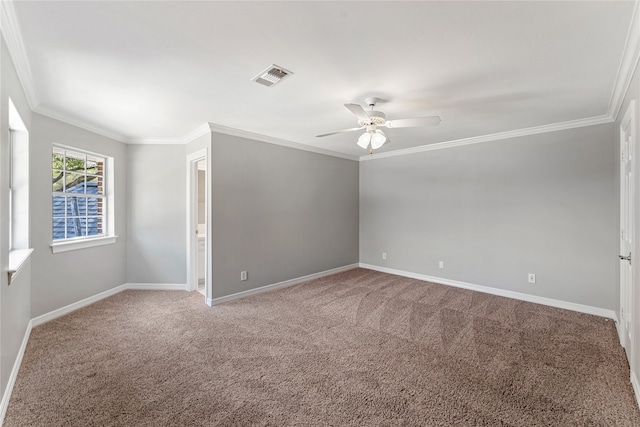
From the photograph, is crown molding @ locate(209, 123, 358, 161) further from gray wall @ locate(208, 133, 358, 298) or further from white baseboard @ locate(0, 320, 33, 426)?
white baseboard @ locate(0, 320, 33, 426)

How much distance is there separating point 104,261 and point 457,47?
16.2ft

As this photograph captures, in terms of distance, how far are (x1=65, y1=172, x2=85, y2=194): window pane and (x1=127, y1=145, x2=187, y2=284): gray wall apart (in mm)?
691

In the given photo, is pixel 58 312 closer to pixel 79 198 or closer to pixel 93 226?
pixel 93 226

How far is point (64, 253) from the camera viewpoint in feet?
11.6

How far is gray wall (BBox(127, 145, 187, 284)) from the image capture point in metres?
4.48

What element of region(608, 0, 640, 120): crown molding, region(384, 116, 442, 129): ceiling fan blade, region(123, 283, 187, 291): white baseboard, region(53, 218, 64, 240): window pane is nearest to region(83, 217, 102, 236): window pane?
region(53, 218, 64, 240): window pane

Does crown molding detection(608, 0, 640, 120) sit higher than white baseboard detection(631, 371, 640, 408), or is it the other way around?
crown molding detection(608, 0, 640, 120)

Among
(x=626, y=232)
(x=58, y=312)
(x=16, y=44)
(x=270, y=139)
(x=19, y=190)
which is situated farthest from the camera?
(x=270, y=139)

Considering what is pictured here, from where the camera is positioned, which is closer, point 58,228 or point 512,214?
point 58,228

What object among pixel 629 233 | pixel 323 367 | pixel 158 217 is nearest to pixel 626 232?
pixel 629 233

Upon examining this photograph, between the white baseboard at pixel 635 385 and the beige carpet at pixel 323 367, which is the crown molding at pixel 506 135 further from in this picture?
the white baseboard at pixel 635 385

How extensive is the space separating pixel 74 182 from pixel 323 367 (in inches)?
158

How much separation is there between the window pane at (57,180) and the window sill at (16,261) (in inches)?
45.1

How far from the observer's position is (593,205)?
11.7 ft
